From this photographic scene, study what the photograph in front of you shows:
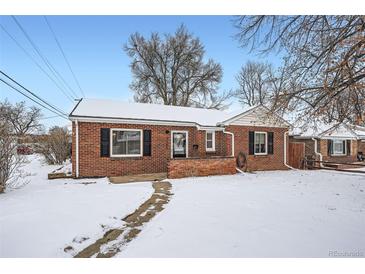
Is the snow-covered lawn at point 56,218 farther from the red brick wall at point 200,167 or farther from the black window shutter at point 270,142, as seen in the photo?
the black window shutter at point 270,142

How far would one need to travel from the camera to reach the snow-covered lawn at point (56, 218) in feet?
9.23

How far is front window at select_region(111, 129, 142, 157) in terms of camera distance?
30.9 feet

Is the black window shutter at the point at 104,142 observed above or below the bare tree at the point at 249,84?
below

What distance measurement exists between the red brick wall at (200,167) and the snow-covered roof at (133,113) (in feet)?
7.43

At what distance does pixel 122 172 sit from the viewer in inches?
374

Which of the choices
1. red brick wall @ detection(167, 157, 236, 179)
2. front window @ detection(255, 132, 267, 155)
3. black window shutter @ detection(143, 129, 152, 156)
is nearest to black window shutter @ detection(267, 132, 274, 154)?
front window @ detection(255, 132, 267, 155)

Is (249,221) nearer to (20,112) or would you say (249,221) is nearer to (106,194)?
(106,194)

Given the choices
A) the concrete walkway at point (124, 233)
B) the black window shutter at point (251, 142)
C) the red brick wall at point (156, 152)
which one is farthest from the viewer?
the black window shutter at point (251, 142)

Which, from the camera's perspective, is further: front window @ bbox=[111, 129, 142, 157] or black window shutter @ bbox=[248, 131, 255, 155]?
black window shutter @ bbox=[248, 131, 255, 155]

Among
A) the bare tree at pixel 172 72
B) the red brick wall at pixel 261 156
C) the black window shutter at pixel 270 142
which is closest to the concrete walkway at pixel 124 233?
the red brick wall at pixel 261 156

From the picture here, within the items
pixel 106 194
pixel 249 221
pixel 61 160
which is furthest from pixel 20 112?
pixel 249 221

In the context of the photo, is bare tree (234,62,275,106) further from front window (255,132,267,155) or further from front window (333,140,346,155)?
front window (255,132,267,155)

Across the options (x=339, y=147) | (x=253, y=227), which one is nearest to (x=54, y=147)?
(x=253, y=227)

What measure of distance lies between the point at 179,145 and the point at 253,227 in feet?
27.3
